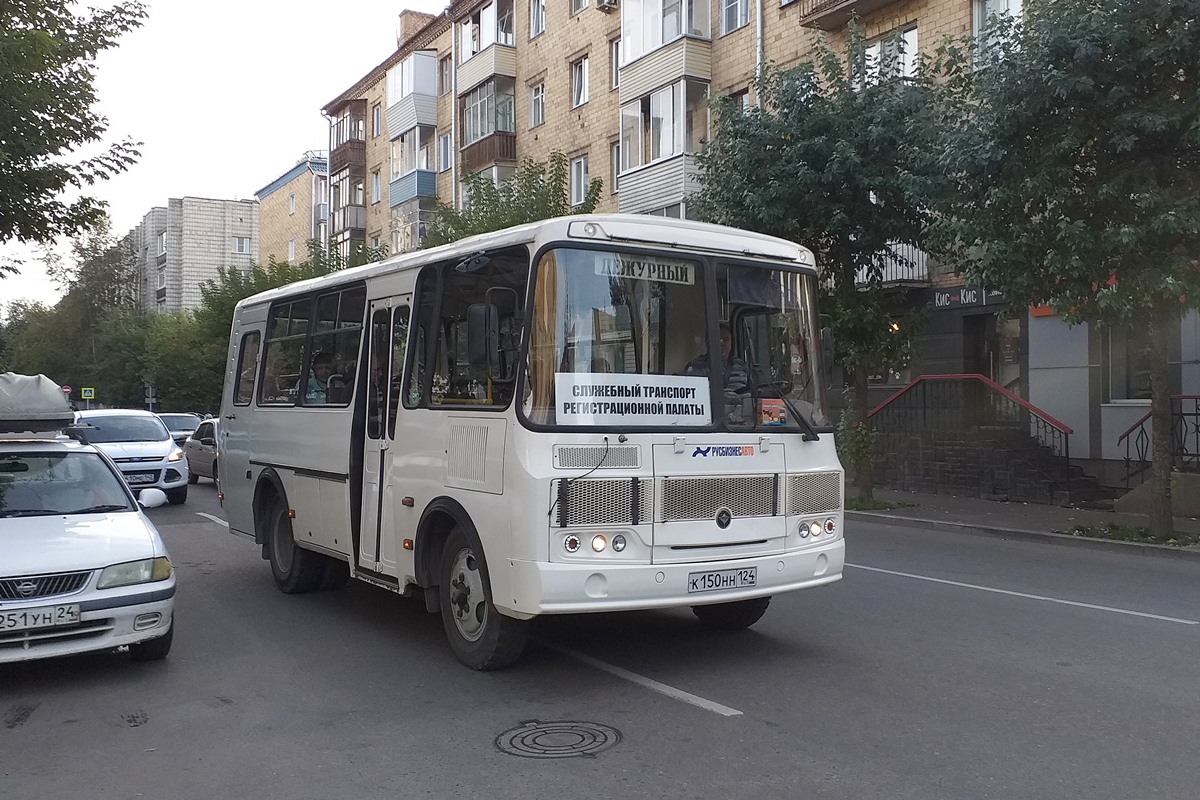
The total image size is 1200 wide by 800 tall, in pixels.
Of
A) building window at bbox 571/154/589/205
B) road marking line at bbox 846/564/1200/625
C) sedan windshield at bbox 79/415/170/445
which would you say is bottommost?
road marking line at bbox 846/564/1200/625

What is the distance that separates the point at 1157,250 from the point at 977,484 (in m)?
7.16

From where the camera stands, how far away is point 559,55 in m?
34.2

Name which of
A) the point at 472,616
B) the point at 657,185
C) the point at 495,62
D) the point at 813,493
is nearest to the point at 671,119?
the point at 657,185

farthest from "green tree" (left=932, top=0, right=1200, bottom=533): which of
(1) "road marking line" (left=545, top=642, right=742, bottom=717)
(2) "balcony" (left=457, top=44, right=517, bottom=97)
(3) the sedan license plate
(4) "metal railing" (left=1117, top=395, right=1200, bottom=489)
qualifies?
(2) "balcony" (left=457, top=44, right=517, bottom=97)

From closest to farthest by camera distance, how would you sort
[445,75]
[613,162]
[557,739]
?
[557,739] < [613,162] < [445,75]

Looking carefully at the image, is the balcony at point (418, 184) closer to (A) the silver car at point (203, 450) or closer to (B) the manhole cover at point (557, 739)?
(A) the silver car at point (203, 450)

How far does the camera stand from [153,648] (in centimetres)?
702

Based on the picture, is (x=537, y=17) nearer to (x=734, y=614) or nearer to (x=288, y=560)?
(x=288, y=560)

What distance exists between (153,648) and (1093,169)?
1165 cm

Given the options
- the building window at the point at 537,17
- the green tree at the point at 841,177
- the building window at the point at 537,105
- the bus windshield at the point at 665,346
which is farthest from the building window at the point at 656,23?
the bus windshield at the point at 665,346

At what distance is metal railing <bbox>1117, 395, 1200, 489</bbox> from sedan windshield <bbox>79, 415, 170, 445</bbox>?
53.9 ft

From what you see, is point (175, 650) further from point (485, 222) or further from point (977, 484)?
point (485, 222)

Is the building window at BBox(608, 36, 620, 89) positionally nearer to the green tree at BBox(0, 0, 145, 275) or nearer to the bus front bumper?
the green tree at BBox(0, 0, 145, 275)

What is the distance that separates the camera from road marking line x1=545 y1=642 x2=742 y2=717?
584cm
